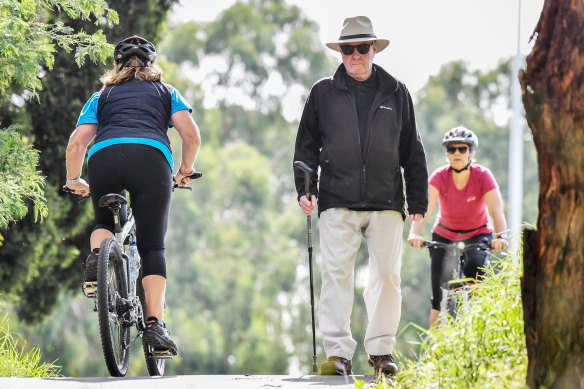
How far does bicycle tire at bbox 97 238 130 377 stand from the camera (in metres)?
6.98

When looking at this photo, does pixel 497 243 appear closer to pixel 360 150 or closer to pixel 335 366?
pixel 360 150

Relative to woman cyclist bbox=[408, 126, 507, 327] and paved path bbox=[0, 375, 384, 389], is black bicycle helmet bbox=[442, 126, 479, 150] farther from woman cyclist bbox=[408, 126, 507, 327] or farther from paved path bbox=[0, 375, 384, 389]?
paved path bbox=[0, 375, 384, 389]

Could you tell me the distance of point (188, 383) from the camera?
672cm

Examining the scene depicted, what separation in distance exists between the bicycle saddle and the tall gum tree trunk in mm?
2843

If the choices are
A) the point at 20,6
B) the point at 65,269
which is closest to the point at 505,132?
the point at 65,269

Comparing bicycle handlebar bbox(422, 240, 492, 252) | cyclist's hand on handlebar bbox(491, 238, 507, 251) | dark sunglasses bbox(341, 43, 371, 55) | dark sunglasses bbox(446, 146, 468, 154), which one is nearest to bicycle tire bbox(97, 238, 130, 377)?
dark sunglasses bbox(341, 43, 371, 55)

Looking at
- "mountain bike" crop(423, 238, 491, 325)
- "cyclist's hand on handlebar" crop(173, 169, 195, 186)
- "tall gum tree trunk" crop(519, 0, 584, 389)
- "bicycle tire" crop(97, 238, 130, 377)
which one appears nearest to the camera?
"tall gum tree trunk" crop(519, 0, 584, 389)

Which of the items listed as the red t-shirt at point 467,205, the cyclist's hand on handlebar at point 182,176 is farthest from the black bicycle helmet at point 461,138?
the cyclist's hand on handlebar at point 182,176

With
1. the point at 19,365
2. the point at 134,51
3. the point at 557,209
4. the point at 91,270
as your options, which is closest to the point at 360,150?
the point at 134,51

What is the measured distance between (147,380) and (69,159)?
4.94ft

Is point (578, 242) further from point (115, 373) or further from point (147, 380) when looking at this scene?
point (115, 373)

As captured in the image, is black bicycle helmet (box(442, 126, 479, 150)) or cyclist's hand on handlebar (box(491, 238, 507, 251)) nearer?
cyclist's hand on handlebar (box(491, 238, 507, 251))

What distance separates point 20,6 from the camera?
8500 millimetres

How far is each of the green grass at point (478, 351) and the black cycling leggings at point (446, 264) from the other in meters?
3.31
